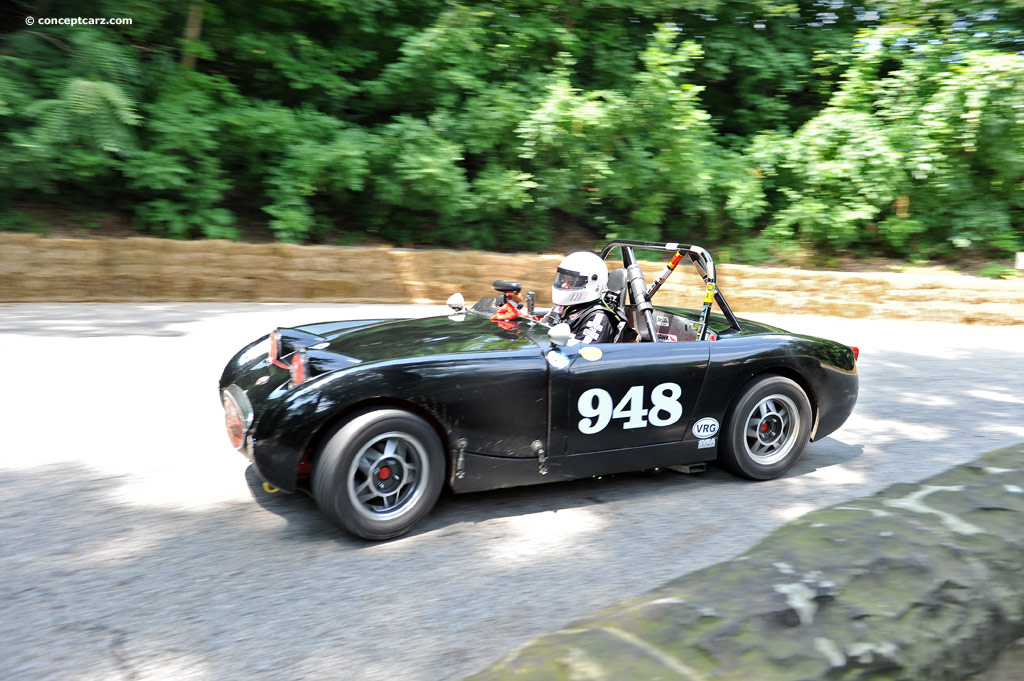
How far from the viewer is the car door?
440 centimetres

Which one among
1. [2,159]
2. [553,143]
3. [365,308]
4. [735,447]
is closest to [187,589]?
[735,447]

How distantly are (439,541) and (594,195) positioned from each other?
11.1 metres

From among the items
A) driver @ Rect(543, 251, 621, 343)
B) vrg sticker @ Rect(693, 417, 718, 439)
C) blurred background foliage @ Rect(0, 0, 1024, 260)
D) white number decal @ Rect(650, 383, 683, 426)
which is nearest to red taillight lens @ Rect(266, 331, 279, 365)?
driver @ Rect(543, 251, 621, 343)

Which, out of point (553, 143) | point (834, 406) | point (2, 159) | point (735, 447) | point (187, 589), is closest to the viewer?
point (187, 589)

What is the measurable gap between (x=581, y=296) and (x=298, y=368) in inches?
74.7

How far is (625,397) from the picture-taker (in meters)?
4.54

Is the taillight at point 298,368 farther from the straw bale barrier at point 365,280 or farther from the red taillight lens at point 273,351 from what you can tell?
the straw bale barrier at point 365,280

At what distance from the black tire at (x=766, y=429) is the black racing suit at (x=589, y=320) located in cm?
86

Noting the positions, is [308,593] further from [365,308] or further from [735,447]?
[365,308]

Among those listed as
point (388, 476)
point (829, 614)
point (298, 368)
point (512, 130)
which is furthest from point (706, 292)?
point (512, 130)

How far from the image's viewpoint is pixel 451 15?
44.9 feet

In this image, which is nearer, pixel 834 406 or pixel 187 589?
pixel 187 589

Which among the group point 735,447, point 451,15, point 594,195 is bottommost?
point 735,447

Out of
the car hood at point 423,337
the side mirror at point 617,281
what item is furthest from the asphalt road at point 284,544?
the side mirror at point 617,281
